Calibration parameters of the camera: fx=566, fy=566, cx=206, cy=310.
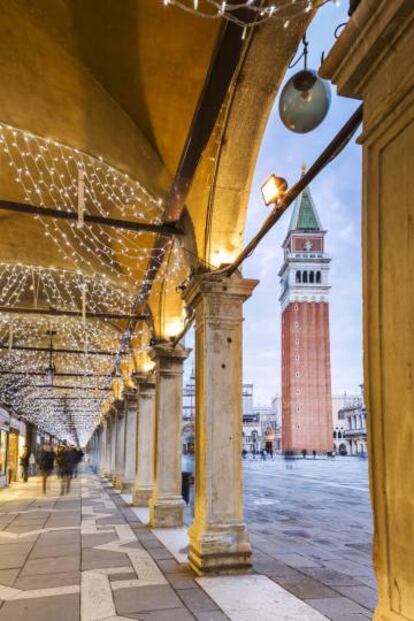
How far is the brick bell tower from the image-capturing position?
2408 inches

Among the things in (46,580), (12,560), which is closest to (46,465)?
(12,560)

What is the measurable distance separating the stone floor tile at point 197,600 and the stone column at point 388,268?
2.76 meters

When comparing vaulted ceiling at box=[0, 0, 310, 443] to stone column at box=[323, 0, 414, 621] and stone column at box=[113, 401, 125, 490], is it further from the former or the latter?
stone column at box=[113, 401, 125, 490]

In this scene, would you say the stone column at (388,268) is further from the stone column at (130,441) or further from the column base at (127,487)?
the column base at (127,487)

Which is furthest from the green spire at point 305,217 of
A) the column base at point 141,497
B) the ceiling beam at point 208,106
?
the ceiling beam at point 208,106

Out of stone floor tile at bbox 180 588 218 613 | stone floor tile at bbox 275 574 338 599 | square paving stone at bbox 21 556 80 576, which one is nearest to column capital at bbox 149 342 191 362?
square paving stone at bbox 21 556 80 576

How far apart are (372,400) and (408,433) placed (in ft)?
0.93

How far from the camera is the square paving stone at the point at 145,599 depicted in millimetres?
4781

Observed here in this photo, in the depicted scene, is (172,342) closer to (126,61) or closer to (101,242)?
(101,242)

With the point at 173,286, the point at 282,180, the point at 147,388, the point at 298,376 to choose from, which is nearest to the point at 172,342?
the point at 173,286

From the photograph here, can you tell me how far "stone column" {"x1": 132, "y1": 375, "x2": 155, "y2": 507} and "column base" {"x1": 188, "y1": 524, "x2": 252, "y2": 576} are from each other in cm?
606

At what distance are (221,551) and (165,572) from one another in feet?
2.27

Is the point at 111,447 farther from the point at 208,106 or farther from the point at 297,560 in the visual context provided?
the point at 208,106

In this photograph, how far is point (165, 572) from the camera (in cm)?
609
